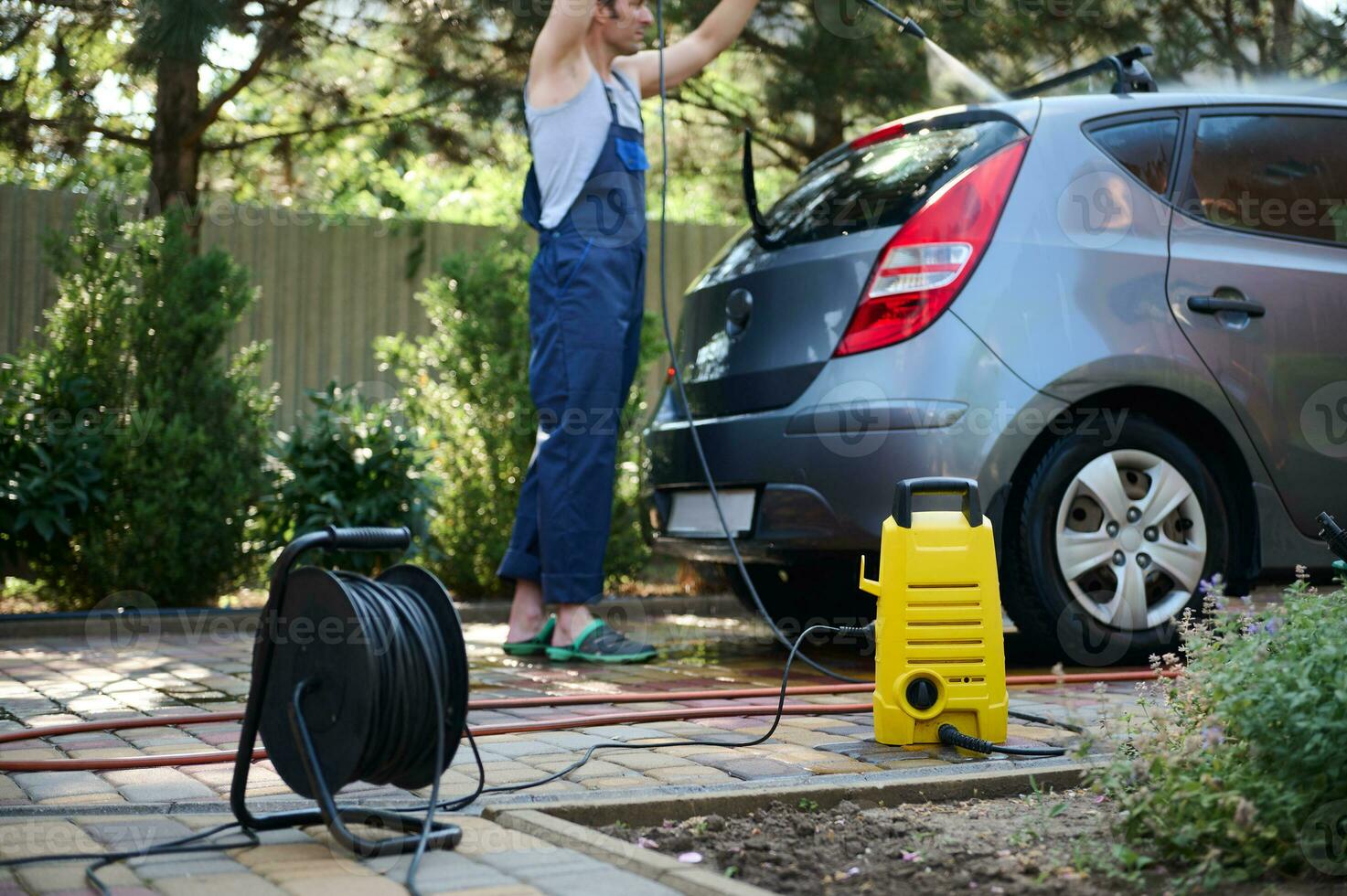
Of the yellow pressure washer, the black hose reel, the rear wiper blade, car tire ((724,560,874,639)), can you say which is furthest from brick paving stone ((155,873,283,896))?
car tire ((724,560,874,639))

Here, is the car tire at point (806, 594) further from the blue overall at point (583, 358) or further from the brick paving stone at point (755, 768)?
the brick paving stone at point (755, 768)

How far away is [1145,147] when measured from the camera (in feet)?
16.1

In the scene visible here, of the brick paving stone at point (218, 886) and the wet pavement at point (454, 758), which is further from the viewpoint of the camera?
the wet pavement at point (454, 758)

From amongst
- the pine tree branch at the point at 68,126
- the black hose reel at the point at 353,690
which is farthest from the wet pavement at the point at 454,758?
the pine tree branch at the point at 68,126

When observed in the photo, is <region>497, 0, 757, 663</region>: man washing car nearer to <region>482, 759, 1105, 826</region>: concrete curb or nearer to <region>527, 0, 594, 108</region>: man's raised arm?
<region>527, 0, 594, 108</region>: man's raised arm

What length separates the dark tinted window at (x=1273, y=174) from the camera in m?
4.99

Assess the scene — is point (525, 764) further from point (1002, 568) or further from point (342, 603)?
point (1002, 568)

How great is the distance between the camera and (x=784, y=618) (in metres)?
5.93

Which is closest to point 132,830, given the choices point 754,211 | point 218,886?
point 218,886

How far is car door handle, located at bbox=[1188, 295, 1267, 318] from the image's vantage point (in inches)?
188

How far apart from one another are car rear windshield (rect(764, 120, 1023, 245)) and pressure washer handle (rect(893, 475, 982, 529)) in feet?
4.42

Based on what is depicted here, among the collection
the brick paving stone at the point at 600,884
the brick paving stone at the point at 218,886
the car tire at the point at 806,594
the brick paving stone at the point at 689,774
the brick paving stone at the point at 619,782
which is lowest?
the brick paving stone at the point at 619,782

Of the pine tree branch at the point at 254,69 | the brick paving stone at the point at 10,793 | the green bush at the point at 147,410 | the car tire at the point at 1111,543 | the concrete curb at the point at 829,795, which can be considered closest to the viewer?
the concrete curb at the point at 829,795

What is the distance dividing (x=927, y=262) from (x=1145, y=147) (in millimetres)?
957
